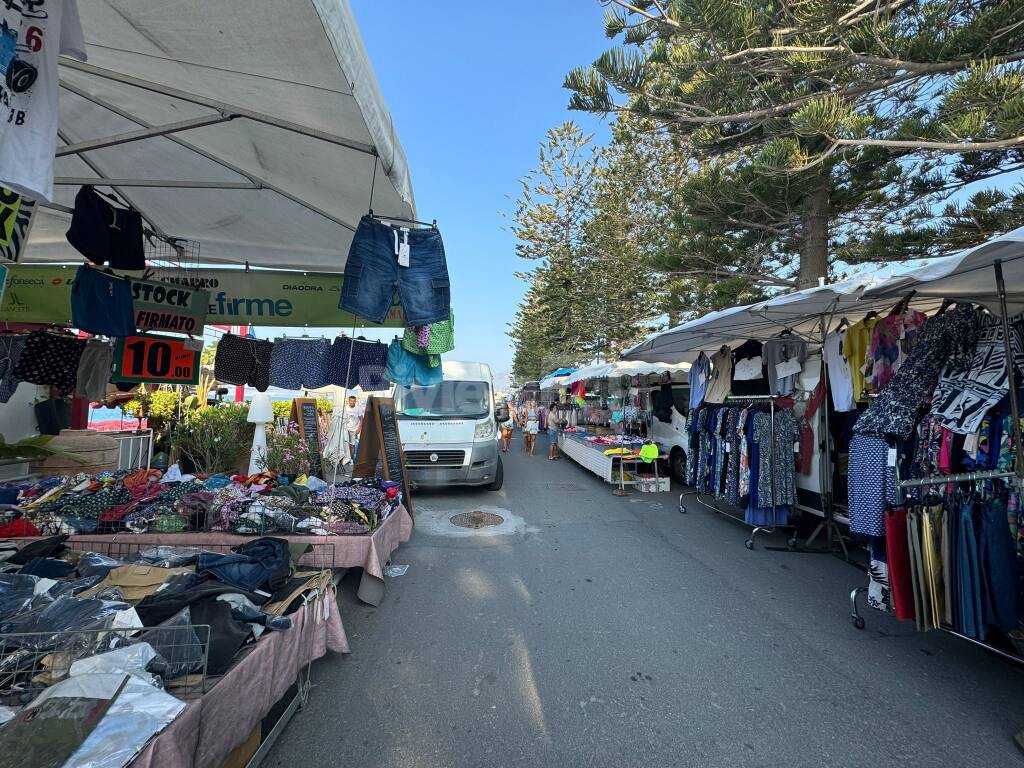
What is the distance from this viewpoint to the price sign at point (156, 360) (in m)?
4.79

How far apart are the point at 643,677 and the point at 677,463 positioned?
7577 millimetres

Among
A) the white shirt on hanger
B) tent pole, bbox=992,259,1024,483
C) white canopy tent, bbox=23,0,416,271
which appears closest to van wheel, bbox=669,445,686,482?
the white shirt on hanger

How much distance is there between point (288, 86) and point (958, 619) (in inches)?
188

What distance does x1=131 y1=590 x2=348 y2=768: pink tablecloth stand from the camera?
159 cm

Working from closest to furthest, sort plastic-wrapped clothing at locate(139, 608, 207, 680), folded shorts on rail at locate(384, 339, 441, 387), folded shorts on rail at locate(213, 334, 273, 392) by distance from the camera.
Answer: plastic-wrapped clothing at locate(139, 608, 207, 680)
folded shorts on rail at locate(213, 334, 273, 392)
folded shorts on rail at locate(384, 339, 441, 387)

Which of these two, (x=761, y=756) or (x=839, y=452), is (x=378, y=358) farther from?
(x=839, y=452)

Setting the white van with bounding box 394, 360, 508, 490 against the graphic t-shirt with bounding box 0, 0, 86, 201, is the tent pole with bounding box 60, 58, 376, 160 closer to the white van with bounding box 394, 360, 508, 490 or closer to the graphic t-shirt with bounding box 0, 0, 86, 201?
the graphic t-shirt with bounding box 0, 0, 86, 201

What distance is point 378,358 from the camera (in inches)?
230

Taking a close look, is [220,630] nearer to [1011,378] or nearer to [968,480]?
[968,480]

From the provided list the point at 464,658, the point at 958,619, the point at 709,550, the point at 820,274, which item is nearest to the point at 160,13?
the point at 464,658

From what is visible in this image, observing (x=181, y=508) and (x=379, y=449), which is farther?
(x=379, y=449)

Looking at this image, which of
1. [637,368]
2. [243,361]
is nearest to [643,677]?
[243,361]

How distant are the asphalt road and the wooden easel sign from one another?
1.40 m

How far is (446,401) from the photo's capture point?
8516 millimetres
